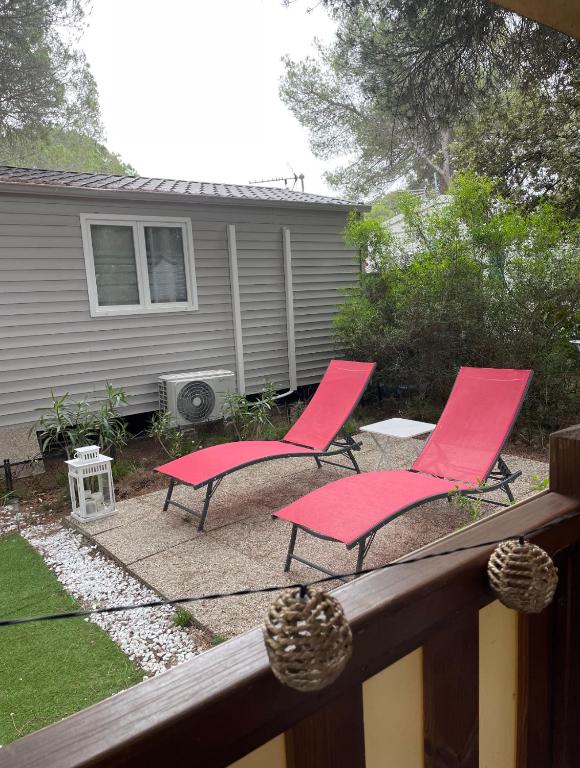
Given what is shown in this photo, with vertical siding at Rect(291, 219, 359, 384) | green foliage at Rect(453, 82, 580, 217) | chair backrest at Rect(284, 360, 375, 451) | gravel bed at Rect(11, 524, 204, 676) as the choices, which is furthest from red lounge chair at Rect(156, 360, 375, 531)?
green foliage at Rect(453, 82, 580, 217)

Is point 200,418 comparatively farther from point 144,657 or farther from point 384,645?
point 384,645

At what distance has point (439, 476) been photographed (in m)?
3.96

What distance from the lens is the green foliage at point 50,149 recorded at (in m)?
11.0

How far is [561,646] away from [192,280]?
6.60 metres

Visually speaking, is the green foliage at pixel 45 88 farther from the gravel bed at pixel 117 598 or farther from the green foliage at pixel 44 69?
the gravel bed at pixel 117 598

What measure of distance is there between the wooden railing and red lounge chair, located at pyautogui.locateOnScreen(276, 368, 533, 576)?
5.95ft

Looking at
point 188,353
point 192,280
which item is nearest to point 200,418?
point 188,353

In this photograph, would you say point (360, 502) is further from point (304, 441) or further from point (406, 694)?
point (406, 694)

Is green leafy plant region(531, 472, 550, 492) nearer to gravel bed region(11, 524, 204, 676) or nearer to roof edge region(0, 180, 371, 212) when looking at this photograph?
gravel bed region(11, 524, 204, 676)

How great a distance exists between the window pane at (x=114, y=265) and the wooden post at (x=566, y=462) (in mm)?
6166

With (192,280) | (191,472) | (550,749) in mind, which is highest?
(192,280)

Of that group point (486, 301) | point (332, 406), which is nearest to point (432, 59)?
point (486, 301)

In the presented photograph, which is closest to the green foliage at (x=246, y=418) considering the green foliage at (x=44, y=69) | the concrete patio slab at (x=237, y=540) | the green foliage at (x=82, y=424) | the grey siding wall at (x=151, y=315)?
the grey siding wall at (x=151, y=315)

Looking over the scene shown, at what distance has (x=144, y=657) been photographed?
8.79 ft
